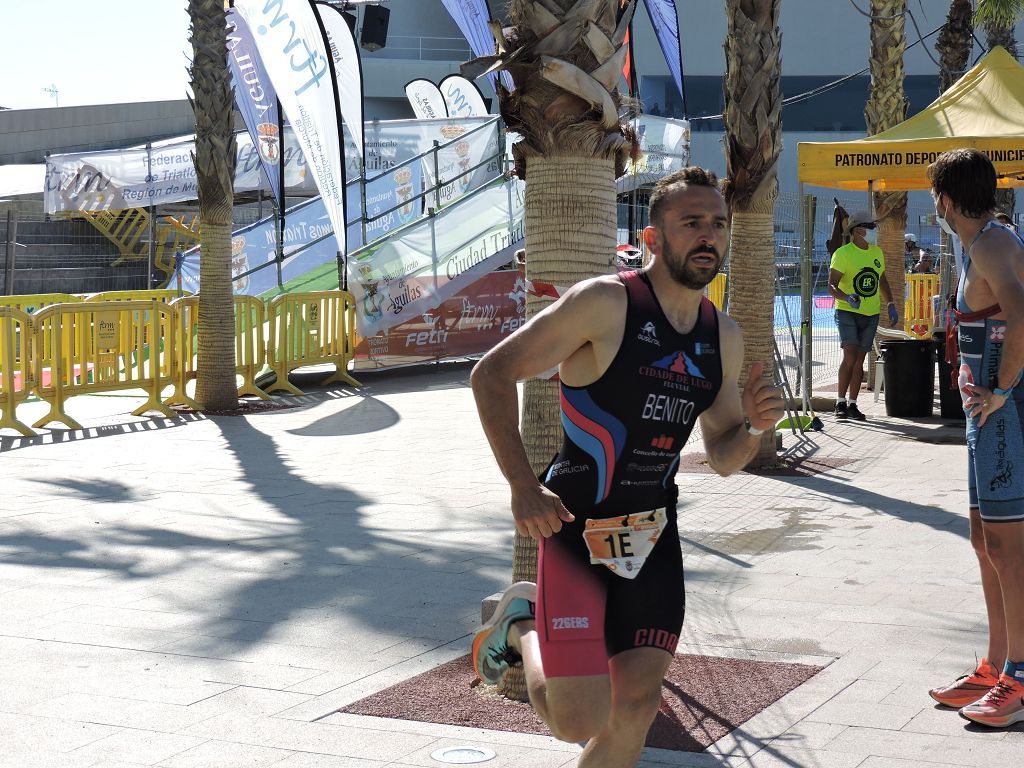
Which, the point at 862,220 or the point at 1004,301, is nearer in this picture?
the point at 1004,301

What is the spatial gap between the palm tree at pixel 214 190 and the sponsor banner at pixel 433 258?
3.41 meters

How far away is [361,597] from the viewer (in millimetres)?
6289

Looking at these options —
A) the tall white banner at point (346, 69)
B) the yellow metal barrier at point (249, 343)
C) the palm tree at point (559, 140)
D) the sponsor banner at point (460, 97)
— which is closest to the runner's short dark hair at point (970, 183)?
the palm tree at point (559, 140)

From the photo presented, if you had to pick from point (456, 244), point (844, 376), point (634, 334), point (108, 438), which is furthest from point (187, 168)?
point (634, 334)

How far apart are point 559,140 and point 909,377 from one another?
900 centimetres

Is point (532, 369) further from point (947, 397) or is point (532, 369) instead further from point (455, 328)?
point (455, 328)

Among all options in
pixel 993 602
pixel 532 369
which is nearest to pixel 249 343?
pixel 993 602

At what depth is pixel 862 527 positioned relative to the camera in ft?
26.0

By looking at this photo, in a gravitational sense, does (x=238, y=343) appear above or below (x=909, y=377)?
above

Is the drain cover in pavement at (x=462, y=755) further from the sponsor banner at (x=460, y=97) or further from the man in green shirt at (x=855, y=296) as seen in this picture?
the sponsor banner at (x=460, y=97)

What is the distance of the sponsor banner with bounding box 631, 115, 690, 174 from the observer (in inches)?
931

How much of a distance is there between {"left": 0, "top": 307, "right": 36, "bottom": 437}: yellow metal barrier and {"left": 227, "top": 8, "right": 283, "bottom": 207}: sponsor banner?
412cm

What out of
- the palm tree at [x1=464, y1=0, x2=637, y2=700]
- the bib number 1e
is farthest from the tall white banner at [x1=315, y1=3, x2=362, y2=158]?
the bib number 1e

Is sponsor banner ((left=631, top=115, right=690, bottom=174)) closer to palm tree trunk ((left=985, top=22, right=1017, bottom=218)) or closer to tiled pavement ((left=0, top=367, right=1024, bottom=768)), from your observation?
palm tree trunk ((left=985, top=22, right=1017, bottom=218))
